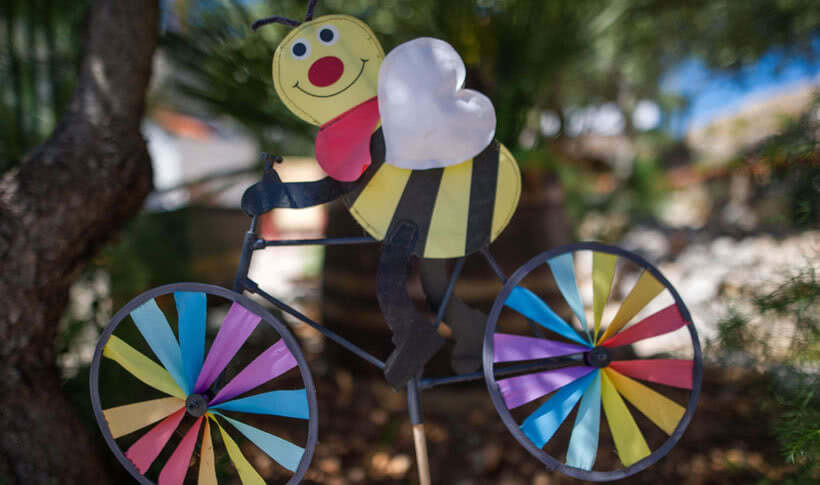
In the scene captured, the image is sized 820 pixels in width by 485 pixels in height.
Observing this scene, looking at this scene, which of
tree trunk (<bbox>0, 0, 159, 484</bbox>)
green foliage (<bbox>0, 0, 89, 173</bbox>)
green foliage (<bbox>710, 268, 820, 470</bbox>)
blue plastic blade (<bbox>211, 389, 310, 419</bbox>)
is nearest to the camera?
blue plastic blade (<bbox>211, 389, 310, 419</bbox>)

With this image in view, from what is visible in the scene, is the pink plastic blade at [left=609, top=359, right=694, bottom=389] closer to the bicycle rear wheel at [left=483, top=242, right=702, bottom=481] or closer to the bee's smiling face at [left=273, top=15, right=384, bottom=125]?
the bicycle rear wheel at [left=483, top=242, right=702, bottom=481]

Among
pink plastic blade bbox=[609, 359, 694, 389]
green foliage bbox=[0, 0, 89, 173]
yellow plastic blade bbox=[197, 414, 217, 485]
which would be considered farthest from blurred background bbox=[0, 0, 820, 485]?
yellow plastic blade bbox=[197, 414, 217, 485]

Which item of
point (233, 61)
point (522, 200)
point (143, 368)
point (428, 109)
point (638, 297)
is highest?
point (233, 61)

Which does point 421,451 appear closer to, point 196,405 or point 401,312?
point 401,312

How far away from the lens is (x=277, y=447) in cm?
71

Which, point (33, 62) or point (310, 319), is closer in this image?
point (310, 319)

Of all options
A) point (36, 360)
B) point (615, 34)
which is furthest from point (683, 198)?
point (36, 360)

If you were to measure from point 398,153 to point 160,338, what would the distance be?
427 mm

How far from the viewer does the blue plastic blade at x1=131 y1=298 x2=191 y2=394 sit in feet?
2.36

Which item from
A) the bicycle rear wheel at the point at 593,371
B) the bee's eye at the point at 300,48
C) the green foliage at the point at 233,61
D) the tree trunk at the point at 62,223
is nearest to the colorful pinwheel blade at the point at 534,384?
the bicycle rear wheel at the point at 593,371

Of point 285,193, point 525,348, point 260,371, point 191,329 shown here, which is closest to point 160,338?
point 191,329

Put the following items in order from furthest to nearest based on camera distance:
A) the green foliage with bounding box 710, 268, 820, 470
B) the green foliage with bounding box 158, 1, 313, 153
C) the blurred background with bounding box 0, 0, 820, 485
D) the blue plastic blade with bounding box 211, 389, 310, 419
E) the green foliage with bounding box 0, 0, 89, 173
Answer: the green foliage with bounding box 0, 0, 89, 173, the green foliage with bounding box 158, 1, 313, 153, the blurred background with bounding box 0, 0, 820, 485, the green foliage with bounding box 710, 268, 820, 470, the blue plastic blade with bounding box 211, 389, 310, 419

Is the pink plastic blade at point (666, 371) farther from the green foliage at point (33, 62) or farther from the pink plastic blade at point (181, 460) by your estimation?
the green foliage at point (33, 62)

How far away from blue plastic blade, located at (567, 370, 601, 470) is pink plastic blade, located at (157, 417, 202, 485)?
53 centimetres
